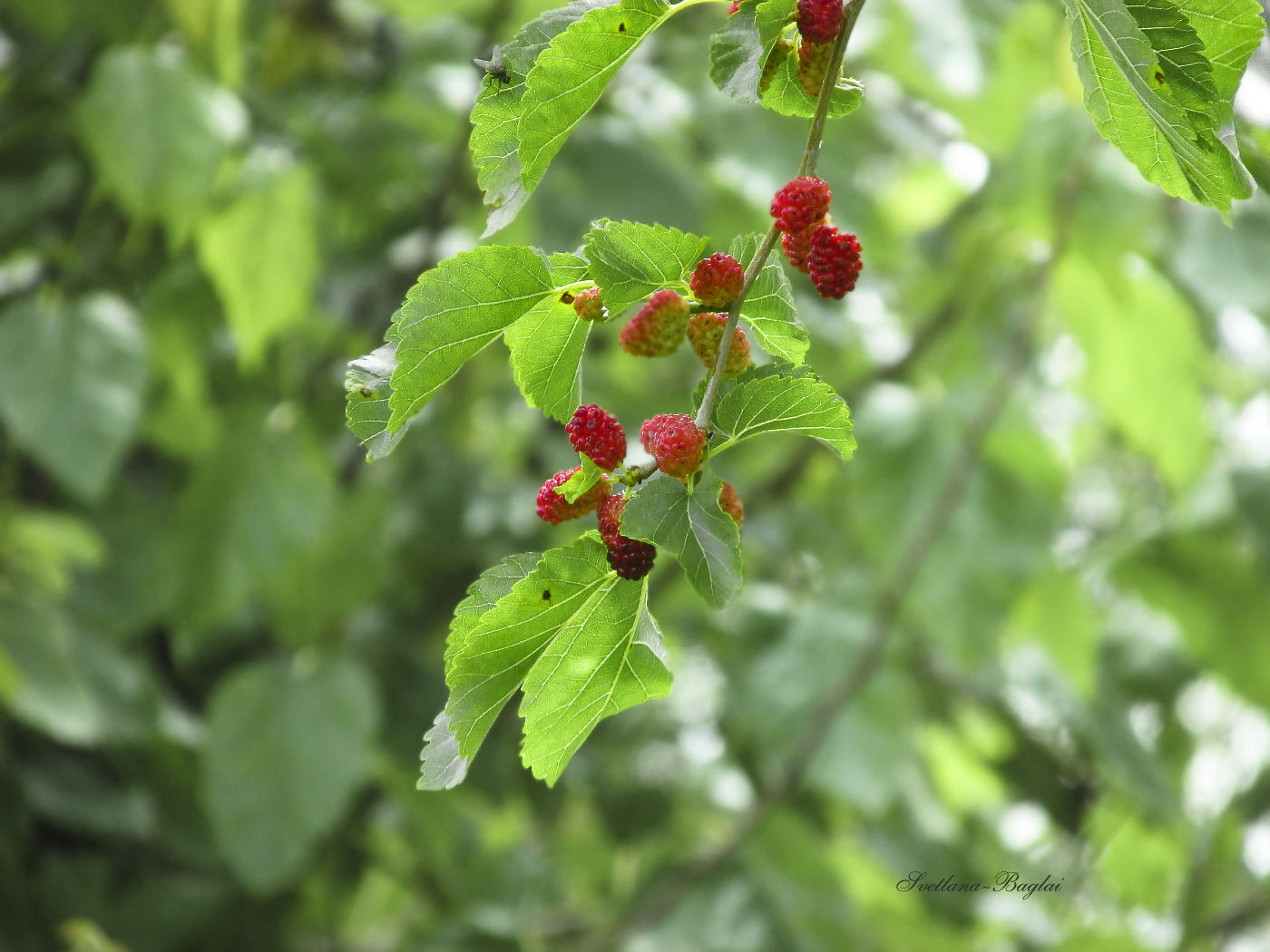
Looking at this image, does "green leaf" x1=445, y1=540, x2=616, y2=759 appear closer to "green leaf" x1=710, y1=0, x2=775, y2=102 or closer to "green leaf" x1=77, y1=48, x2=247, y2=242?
"green leaf" x1=710, y1=0, x2=775, y2=102

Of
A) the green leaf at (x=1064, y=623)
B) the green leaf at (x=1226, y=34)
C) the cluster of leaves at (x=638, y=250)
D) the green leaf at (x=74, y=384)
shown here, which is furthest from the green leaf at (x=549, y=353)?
the green leaf at (x=1064, y=623)

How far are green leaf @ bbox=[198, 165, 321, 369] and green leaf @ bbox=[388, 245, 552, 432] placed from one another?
0.50 metres

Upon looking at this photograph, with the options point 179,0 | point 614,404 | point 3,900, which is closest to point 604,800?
point 614,404

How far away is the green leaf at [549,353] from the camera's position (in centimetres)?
20

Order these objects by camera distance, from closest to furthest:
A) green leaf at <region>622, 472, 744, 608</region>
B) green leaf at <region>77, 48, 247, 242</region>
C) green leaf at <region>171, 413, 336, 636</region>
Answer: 1. green leaf at <region>622, 472, 744, 608</region>
2. green leaf at <region>77, 48, 247, 242</region>
3. green leaf at <region>171, 413, 336, 636</region>

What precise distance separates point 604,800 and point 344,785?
0.95 feet

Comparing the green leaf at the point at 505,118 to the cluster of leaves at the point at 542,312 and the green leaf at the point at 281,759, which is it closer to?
the cluster of leaves at the point at 542,312

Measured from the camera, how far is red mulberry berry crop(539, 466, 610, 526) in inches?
7.8

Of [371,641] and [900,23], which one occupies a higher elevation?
[900,23]

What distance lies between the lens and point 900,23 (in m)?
0.77

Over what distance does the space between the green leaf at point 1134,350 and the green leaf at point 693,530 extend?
1.90 ft

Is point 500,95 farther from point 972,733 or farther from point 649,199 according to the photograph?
point 972,733

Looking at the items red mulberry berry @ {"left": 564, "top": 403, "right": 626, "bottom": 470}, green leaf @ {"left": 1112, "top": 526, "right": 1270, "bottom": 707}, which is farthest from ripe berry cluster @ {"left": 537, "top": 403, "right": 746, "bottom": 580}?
green leaf @ {"left": 1112, "top": 526, "right": 1270, "bottom": 707}

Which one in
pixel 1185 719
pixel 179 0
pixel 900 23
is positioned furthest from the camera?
pixel 1185 719
